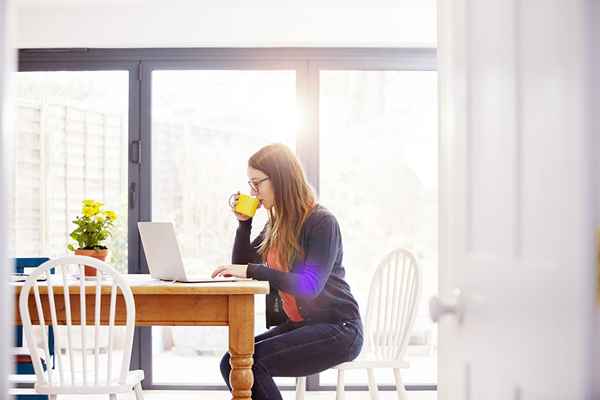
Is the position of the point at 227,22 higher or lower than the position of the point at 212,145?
higher

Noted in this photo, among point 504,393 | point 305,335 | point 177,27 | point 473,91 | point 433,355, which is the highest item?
point 177,27

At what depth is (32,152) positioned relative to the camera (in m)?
4.91

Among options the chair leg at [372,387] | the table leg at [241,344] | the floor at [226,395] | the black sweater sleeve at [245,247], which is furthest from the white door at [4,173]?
the floor at [226,395]

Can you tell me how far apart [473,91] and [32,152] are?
4.07 m

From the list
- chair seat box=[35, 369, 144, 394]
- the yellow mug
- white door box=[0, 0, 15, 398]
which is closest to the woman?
the yellow mug

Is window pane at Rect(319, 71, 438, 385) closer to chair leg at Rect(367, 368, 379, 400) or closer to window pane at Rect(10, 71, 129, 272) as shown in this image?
window pane at Rect(10, 71, 129, 272)

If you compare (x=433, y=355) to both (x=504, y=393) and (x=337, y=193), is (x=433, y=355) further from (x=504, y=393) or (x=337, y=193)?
(x=504, y=393)

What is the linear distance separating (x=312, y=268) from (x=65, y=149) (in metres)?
2.45

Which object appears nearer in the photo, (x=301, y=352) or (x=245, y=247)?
(x=301, y=352)

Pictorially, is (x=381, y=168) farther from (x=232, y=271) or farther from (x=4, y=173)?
(x=4, y=173)

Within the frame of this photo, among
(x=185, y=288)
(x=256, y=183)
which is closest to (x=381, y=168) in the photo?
(x=256, y=183)

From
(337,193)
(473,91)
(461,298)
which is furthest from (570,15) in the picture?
(337,193)

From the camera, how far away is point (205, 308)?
299 cm

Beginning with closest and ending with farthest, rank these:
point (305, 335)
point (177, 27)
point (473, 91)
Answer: point (473, 91) → point (305, 335) → point (177, 27)
